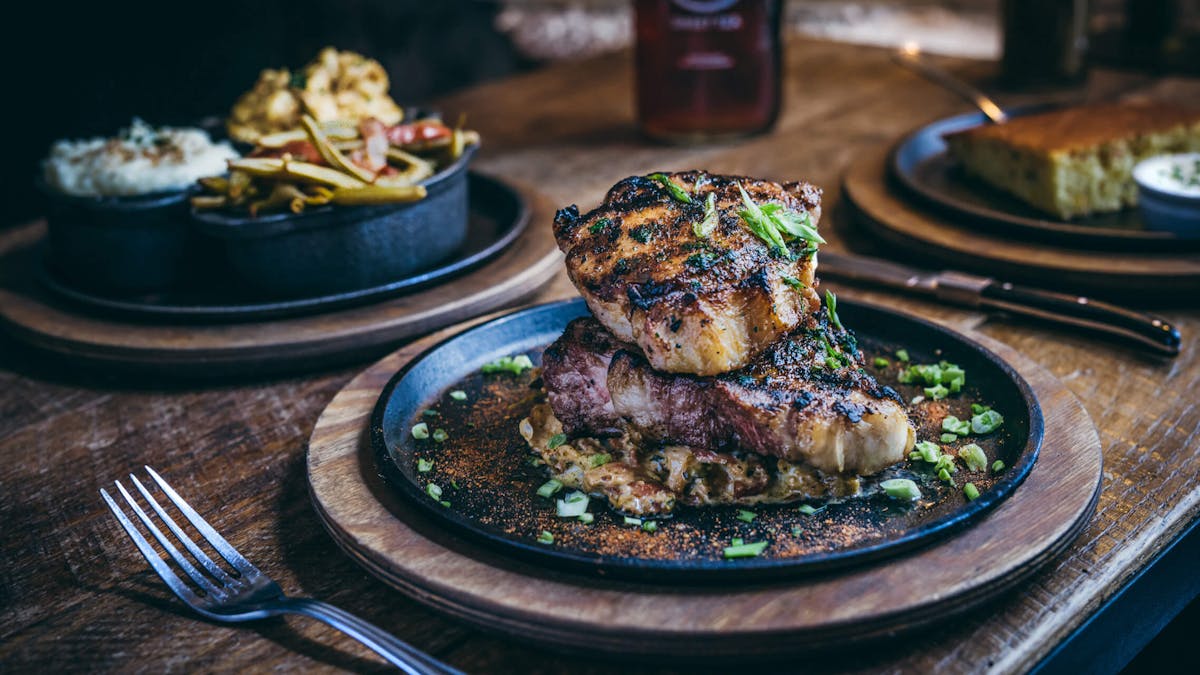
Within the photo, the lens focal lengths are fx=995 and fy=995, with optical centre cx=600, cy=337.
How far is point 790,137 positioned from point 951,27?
111 inches

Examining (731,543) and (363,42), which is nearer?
(731,543)

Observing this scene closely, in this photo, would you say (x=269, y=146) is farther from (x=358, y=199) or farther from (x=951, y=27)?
(x=951, y=27)

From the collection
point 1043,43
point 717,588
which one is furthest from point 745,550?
point 1043,43

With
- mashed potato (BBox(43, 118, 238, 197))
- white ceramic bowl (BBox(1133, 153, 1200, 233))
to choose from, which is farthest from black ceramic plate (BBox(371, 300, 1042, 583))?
mashed potato (BBox(43, 118, 238, 197))

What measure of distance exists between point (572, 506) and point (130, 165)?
1.58 m

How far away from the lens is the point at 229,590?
143 cm

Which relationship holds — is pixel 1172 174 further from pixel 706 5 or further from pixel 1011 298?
pixel 706 5

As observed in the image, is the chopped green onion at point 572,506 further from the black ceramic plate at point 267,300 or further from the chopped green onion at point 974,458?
the black ceramic plate at point 267,300

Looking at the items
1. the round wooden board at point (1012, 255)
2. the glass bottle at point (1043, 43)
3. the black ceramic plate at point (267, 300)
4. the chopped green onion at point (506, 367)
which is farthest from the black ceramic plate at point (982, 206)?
the chopped green onion at point (506, 367)

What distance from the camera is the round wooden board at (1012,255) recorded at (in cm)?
226

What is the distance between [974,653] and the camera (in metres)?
1.27

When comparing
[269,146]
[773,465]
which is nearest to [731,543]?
[773,465]

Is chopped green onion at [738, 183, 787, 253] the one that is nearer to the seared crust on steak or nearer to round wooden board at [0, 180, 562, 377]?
the seared crust on steak

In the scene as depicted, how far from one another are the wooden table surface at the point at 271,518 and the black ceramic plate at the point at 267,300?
0.57 ft
